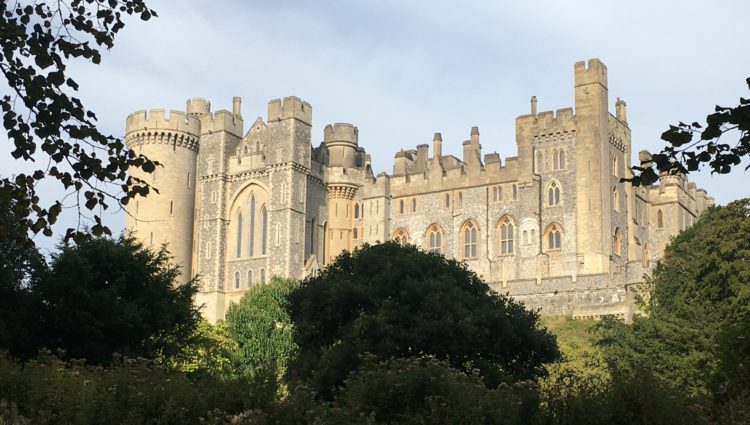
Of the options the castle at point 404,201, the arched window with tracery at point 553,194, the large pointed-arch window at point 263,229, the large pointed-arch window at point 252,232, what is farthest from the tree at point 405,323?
the large pointed-arch window at point 252,232

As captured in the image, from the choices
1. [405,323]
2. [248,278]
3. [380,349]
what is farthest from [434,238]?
[380,349]

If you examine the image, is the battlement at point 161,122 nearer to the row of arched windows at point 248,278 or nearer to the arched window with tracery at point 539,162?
the row of arched windows at point 248,278

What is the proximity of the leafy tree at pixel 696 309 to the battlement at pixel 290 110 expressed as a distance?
104 ft

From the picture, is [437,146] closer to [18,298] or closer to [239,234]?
[239,234]

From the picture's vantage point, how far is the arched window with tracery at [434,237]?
7719 cm

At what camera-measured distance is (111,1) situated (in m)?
12.2

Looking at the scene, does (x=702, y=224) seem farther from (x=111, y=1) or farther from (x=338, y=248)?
(x=111, y=1)

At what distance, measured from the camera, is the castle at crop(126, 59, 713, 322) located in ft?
232

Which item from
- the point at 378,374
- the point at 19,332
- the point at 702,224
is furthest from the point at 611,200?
the point at 378,374

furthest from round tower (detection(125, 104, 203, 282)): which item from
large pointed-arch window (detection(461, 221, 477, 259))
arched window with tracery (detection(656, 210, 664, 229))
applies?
arched window with tracery (detection(656, 210, 664, 229))

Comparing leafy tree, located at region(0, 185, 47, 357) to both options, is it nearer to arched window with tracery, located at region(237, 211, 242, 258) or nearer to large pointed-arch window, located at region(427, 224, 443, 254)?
arched window with tracery, located at region(237, 211, 242, 258)

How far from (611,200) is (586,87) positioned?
24.3 ft

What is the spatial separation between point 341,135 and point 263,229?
1042 cm

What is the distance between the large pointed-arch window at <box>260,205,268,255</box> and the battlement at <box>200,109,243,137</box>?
6617 millimetres
